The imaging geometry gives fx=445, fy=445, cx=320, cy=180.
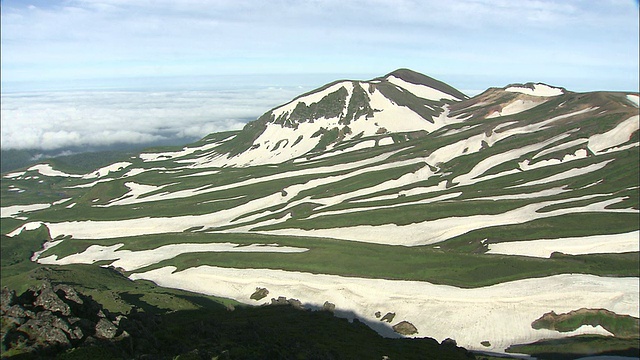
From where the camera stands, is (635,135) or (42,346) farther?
(635,135)

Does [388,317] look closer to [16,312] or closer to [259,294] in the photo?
[259,294]

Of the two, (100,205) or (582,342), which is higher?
(582,342)

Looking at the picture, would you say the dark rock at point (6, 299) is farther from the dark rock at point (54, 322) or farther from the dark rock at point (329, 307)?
the dark rock at point (329, 307)

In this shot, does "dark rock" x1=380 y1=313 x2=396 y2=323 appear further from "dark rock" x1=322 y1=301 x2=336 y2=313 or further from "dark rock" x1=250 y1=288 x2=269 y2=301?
"dark rock" x1=250 y1=288 x2=269 y2=301

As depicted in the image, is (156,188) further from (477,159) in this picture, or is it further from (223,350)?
(223,350)

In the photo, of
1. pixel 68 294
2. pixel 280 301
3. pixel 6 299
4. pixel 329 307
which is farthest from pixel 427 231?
pixel 6 299

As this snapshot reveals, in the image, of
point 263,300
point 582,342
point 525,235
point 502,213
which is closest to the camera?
point 582,342

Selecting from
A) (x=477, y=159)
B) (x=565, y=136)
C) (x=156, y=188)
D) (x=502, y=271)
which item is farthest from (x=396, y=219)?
(x=156, y=188)
